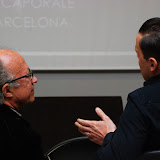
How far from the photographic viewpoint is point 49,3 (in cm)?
→ 273

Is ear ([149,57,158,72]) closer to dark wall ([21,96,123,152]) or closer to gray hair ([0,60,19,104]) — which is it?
gray hair ([0,60,19,104])

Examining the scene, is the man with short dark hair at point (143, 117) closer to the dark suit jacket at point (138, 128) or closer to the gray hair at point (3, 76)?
the dark suit jacket at point (138, 128)

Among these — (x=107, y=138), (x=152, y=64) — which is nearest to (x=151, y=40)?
(x=152, y=64)

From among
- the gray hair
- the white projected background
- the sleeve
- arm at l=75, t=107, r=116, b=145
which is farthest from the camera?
A: the white projected background

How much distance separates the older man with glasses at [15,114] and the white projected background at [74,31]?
1204 mm

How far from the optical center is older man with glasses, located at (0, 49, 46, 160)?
1190 mm

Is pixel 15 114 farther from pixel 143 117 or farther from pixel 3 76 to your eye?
pixel 143 117

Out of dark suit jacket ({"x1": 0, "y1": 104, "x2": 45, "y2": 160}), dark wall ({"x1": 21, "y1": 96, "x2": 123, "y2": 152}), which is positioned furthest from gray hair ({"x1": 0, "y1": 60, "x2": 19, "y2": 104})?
dark wall ({"x1": 21, "y1": 96, "x2": 123, "y2": 152})

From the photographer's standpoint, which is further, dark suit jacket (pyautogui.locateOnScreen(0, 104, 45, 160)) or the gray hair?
the gray hair

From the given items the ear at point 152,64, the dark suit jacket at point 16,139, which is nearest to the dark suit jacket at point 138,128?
the ear at point 152,64

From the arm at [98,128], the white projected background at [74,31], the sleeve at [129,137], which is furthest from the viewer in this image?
the white projected background at [74,31]

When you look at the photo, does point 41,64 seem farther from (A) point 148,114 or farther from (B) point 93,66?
(A) point 148,114

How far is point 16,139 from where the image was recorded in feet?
3.95

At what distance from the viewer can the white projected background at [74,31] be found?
274 cm
